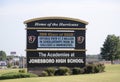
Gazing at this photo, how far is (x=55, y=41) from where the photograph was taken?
4031cm

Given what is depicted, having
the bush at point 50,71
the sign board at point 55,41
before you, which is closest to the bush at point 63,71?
the bush at point 50,71

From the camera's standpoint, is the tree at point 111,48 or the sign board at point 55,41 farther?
the tree at point 111,48

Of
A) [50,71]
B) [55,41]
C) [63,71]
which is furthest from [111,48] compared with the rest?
[50,71]

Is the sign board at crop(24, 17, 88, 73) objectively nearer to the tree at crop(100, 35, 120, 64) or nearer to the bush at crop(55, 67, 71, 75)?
the bush at crop(55, 67, 71, 75)

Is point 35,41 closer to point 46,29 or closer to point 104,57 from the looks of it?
→ point 46,29

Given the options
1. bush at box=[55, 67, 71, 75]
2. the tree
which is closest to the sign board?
bush at box=[55, 67, 71, 75]

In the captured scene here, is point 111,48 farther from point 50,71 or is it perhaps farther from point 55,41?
point 50,71

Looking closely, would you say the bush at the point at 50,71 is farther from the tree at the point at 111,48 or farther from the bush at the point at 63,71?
the tree at the point at 111,48

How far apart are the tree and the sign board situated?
4667 cm

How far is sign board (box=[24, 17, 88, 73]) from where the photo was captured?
132 ft

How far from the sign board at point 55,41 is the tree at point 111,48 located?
46670mm

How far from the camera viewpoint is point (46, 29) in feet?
132

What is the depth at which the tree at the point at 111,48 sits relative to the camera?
8650cm

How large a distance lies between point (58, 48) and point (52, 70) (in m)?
2.54
